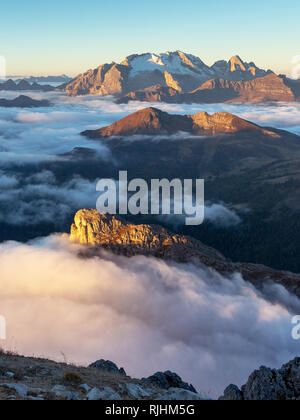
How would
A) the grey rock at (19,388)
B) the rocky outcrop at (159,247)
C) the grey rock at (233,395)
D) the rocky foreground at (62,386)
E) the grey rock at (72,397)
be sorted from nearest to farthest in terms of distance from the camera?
the grey rock at (19,388) → the grey rock at (72,397) → the rocky foreground at (62,386) → the grey rock at (233,395) → the rocky outcrop at (159,247)

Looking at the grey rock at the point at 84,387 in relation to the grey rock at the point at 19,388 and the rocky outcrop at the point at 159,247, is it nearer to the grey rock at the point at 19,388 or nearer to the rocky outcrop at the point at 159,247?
the grey rock at the point at 19,388

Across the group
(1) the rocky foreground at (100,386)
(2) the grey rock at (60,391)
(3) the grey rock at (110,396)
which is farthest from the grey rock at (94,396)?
(2) the grey rock at (60,391)

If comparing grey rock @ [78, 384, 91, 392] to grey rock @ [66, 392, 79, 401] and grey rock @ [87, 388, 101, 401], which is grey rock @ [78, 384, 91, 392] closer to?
grey rock @ [87, 388, 101, 401]

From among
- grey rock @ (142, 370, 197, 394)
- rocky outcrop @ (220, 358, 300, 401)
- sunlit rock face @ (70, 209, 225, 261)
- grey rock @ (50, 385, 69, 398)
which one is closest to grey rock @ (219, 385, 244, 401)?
rocky outcrop @ (220, 358, 300, 401)

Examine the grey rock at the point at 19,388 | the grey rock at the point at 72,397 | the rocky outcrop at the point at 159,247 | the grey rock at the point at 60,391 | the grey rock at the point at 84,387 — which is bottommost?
the rocky outcrop at the point at 159,247

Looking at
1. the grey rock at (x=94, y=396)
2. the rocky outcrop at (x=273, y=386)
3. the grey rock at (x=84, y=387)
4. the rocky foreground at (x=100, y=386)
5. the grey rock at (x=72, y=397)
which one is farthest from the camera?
the rocky outcrop at (x=273, y=386)

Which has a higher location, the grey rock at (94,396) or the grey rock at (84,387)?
the grey rock at (94,396)

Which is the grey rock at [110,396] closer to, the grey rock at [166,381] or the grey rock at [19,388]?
the grey rock at [19,388]

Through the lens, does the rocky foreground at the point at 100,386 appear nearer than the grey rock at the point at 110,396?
No
